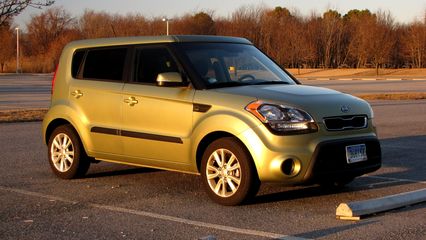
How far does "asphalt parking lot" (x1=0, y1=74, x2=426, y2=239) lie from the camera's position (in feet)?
19.7

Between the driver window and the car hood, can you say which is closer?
the car hood

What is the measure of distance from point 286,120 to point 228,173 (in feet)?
2.69

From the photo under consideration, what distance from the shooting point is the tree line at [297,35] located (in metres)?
80.3

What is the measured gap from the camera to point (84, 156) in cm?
879

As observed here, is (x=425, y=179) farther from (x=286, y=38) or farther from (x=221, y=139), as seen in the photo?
(x=286, y=38)

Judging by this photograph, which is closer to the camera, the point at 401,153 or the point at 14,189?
the point at 14,189

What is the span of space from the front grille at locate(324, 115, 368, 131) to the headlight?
0.73ft

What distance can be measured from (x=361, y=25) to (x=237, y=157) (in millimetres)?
77035

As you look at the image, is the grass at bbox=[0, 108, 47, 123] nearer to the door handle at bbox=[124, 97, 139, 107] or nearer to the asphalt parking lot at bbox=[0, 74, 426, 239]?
the asphalt parking lot at bbox=[0, 74, 426, 239]

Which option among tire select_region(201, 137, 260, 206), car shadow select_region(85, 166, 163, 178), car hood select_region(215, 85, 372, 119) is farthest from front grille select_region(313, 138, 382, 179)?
car shadow select_region(85, 166, 163, 178)

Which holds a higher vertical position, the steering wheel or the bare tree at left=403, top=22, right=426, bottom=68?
the steering wheel

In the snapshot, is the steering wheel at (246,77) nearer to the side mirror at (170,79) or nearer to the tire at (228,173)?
the side mirror at (170,79)

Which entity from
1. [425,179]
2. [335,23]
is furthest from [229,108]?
[335,23]

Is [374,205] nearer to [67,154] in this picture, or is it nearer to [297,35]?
[67,154]
